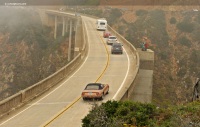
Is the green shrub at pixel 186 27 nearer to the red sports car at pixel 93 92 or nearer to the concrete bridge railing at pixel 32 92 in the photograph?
the concrete bridge railing at pixel 32 92

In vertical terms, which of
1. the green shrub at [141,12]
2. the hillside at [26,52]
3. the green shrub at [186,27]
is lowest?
the hillside at [26,52]

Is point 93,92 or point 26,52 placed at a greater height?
point 93,92

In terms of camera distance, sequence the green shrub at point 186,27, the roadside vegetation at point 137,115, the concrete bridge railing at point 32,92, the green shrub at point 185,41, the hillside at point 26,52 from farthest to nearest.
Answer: the green shrub at point 186,27
the green shrub at point 185,41
the hillside at point 26,52
the concrete bridge railing at point 32,92
the roadside vegetation at point 137,115

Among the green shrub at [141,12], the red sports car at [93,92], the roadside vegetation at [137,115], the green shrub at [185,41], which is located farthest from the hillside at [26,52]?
the roadside vegetation at [137,115]

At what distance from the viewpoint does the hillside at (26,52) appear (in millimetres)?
65781

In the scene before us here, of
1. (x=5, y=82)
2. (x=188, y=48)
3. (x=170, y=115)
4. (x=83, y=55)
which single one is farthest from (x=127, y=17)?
(x=170, y=115)

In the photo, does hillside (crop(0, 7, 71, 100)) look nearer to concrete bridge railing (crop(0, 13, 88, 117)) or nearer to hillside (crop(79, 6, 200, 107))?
hillside (crop(79, 6, 200, 107))

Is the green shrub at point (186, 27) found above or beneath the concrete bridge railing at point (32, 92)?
above

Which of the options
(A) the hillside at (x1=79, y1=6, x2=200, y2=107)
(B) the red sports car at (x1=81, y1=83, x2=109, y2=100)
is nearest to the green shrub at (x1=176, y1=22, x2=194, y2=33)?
(A) the hillside at (x1=79, y1=6, x2=200, y2=107)

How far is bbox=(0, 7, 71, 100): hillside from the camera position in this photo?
65781 millimetres

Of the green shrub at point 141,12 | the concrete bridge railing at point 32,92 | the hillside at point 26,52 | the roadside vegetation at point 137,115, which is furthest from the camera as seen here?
the green shrub at point 141,12

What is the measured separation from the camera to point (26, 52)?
81062mm

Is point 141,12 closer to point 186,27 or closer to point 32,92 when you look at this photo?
point 186,27

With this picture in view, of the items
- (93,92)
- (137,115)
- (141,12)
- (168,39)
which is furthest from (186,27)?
(137,115)
